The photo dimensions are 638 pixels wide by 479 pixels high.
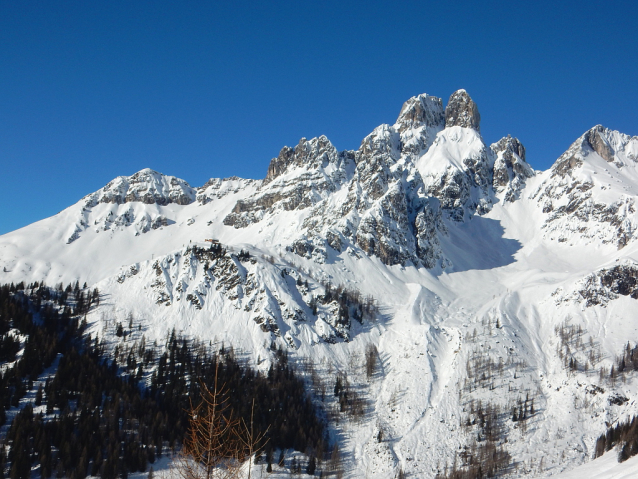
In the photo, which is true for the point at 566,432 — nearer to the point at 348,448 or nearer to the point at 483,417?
the point at 483,417

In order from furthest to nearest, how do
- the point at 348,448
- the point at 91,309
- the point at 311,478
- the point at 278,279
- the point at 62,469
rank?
the point at 278,279
the point at 91,309
the point at 348,448
the point at 311,478
the point at 62,469

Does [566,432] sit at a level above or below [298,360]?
below

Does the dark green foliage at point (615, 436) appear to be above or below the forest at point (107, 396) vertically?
below

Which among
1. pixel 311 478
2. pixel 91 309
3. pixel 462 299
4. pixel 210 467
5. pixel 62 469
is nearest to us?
pixel 210 467

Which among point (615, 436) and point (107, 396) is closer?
point (615, 436)

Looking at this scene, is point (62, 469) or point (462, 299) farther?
point (462, 299)

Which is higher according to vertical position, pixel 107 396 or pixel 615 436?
pixel 107 396

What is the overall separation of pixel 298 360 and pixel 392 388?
29864 millimetres

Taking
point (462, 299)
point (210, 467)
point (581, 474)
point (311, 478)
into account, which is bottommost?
point (311, 478)

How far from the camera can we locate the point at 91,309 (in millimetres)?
155750

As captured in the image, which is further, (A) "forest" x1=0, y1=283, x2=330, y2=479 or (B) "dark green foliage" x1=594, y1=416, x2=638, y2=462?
(B) "dark green foliage" x1=594, y1=416, x2=638, y2=462

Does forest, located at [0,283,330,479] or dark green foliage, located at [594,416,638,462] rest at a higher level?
forest, located at [0,283,330,479]


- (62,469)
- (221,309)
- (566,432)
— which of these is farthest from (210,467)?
(221,309)

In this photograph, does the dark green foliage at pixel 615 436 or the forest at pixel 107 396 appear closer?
the forest at pixel 107 396
